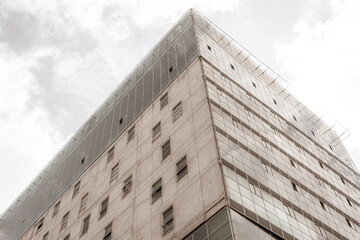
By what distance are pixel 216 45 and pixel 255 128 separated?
10.4 m

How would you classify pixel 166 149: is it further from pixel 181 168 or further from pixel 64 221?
pixel 64 221

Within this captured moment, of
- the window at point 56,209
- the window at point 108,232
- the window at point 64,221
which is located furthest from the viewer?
the window at point 56,209

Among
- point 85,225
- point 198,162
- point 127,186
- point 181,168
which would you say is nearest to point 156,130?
point 127,186

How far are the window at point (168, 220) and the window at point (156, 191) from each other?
1996 millimetres

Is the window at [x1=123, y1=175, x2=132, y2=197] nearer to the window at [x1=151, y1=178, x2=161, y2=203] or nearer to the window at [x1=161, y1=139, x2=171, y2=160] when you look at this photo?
the window at [x1=151, y1=178, x2=161, y2=203]

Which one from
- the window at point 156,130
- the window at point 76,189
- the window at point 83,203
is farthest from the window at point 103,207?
the window at point 76,189

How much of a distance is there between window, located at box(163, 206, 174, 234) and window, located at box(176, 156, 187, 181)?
237 cm

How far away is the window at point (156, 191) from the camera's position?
30875mm

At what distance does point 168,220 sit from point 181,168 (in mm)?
3719

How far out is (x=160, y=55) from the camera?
1773 inches

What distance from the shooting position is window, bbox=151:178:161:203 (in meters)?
30.9

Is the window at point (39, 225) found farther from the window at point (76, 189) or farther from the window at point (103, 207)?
the window at point (103, 207)

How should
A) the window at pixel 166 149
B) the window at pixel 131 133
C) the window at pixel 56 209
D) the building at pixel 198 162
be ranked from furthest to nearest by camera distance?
1. the window at pixel 56 209
2. the window at pixel 131 133
3. the window at pixel 166 149
4. the building at pixel 198 162

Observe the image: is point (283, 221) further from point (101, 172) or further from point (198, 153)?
point (101, 172)
